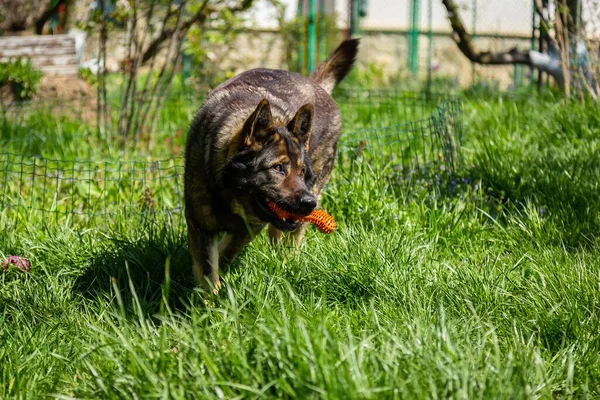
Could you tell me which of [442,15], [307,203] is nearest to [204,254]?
[307,203]

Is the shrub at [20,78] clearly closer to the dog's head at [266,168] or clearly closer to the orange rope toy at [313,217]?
the dog's head at [266,168]

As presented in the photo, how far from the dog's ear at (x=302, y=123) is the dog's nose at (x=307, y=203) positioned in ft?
1.51

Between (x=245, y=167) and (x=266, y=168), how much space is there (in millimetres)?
124

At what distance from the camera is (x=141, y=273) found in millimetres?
4414

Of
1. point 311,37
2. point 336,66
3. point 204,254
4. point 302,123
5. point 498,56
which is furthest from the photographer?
point 311,37

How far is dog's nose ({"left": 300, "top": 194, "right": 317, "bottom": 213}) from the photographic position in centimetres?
395

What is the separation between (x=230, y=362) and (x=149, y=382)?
30 cm

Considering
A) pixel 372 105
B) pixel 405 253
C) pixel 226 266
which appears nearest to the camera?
pixel 405 253

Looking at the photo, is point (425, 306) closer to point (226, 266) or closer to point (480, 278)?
point (480, 278)

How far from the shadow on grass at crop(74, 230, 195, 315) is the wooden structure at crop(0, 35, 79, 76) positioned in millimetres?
5099

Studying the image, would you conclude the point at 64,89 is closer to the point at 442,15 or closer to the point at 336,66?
the point at 336,66

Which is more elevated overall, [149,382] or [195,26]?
[195,26]

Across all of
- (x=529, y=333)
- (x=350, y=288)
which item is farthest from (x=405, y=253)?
(x=529, y=333)

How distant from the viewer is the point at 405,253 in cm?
423
